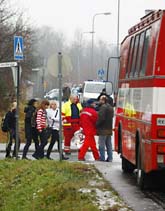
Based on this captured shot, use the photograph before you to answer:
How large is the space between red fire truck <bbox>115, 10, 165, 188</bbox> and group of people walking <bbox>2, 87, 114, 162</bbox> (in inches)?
107

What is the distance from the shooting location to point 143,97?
1270 cm

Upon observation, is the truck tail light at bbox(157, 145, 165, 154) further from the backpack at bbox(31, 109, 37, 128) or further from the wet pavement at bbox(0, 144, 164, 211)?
the backpack at bbox(31, 109, 37, 128)

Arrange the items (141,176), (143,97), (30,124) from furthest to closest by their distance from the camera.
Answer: (30,124)
(141,176)
(143,97)

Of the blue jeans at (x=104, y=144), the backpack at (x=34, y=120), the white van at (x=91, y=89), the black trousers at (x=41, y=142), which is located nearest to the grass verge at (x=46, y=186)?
the blue jeans at (x=104, y=144)

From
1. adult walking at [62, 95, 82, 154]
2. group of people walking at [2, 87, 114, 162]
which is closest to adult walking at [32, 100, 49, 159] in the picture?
group of people walking at [2, 87, 114, 162]

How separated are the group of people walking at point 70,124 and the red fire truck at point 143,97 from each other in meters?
2.71

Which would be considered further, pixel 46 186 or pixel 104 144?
pixel 104 144

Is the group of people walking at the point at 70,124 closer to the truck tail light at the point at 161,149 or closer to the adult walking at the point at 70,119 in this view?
the adult walking at the point at 70,119

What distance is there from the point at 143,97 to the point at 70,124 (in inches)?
400

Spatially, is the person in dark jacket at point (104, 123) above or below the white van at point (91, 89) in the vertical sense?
above

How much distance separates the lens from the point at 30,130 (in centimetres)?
2097

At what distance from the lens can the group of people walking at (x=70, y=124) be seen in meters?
19.5

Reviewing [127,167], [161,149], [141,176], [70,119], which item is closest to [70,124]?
[70,119]

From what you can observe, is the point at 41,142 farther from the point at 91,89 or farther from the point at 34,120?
the point at 91,89
